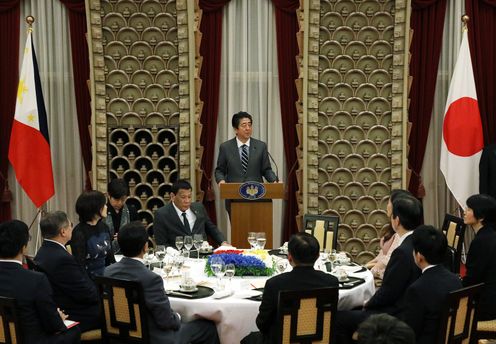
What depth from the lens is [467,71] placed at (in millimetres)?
7309

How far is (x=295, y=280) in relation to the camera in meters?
3.62

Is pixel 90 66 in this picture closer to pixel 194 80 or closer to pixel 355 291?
pixel 194 80

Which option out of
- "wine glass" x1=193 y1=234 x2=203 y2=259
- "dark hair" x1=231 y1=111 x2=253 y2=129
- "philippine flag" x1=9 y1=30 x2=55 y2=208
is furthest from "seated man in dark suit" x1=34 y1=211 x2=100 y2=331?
"philippine flag" x1=9 y1=30 x2=55 y2=208

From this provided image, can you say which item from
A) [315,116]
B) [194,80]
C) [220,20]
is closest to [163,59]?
[194,80]

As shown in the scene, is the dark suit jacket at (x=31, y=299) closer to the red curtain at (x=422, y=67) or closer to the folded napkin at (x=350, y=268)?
the folded napkin at (x=350, y=268)

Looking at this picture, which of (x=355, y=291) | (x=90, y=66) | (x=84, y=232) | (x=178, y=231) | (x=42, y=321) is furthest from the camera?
(x=90, y=66)

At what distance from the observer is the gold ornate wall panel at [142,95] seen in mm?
7094

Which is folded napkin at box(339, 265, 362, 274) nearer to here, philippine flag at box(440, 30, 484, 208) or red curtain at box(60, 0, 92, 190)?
philippine flag at box(440, 30, 484, 208)

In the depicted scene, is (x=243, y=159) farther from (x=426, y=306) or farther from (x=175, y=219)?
(x=426, y=306)

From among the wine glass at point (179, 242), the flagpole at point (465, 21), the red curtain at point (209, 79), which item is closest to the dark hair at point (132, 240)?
the wine glass at point (179, 242)

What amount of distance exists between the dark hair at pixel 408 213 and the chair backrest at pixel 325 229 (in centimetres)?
124

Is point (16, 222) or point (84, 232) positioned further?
point (84, 232)

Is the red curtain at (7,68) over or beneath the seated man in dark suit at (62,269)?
over

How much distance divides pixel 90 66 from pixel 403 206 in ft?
13.3
